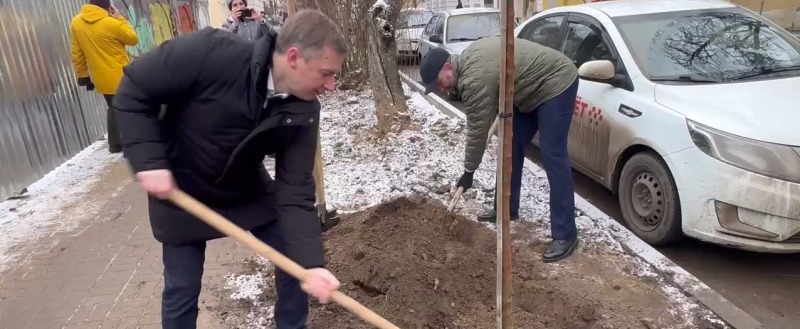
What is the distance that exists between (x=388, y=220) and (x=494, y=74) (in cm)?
125

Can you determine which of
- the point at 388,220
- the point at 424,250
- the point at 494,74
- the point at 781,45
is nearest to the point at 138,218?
the point at 388,220

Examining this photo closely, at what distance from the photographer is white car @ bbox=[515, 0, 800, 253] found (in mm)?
3246

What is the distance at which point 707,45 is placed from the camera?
4.23 m

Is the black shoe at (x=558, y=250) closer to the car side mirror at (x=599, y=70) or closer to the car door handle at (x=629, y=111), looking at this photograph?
the car door handle at (x=629, y=111)

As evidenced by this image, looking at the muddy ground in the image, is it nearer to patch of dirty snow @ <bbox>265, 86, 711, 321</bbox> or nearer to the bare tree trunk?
patch of dirty snow @ <bbox>265, 86, 711, 321</bbox>

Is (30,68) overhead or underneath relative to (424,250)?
overhead

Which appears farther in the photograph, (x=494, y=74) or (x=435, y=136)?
(x=435, y=136)

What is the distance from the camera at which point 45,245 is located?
4.46 m

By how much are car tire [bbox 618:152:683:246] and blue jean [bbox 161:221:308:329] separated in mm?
2453

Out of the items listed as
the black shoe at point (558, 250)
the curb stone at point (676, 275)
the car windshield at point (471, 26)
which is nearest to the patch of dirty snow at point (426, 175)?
the curb stone at point (676, 275)

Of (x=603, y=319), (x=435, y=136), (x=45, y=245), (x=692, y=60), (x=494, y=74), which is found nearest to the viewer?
(x=603, y=319)

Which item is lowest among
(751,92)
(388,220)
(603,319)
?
(603,319)

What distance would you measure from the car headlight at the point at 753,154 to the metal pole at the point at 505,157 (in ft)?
5.64

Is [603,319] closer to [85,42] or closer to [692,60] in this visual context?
[692,60]
